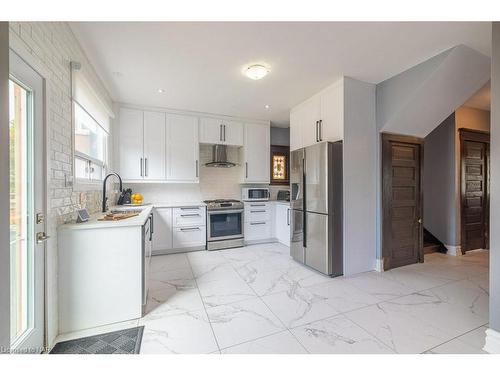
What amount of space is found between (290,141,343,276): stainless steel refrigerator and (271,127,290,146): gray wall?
1.85 meters

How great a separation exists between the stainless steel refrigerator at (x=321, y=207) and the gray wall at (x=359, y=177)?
113mm

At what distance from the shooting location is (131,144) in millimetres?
3660

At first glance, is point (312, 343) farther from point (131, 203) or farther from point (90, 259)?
point (131, 203)

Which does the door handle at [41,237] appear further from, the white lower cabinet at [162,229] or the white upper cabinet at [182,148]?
the white upper cabinet at [182,148]

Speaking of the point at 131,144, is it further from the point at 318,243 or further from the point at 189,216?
A: the point at 318,243

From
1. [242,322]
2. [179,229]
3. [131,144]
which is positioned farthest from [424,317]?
[131,144]

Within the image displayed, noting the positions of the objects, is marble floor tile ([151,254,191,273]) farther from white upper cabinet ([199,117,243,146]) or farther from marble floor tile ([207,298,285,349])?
white upper cabinet ([199,117,243,146])

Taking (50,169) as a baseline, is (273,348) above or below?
below

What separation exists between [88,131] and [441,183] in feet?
17.7

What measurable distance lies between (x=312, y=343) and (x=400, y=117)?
9.20ft

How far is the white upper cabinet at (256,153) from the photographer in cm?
439

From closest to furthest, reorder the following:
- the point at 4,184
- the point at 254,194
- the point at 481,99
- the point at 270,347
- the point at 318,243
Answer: the point at 4,184 → the point at 270,347 → the point at 318,243 → the point at 481,99 → the point at 254,194
